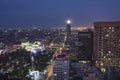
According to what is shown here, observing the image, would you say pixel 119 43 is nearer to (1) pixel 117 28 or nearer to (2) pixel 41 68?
(1) pixel 117 28

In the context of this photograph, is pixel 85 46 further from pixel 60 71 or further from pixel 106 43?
pixel 60 71

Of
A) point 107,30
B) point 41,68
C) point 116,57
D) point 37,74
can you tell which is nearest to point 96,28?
point 107,30

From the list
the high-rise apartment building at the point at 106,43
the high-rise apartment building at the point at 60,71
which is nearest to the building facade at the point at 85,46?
the high-rise apartment building at the point at 106,43

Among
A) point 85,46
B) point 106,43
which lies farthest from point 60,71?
point 85,46

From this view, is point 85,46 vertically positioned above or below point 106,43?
below

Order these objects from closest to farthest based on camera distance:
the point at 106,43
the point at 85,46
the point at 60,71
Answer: the point at 60,71 < the point at 106,43 < the point at 85,46

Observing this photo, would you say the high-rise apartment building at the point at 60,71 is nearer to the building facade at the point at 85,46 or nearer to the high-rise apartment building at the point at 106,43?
the high-rise apartment building at the point at 106,43

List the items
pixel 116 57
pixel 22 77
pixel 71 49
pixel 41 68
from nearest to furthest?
pixel 22 77
pixel 41 68
pixel 116 57
pixel 71 49

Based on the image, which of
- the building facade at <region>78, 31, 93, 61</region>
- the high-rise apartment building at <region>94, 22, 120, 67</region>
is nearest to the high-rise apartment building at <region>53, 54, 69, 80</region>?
the high-rise apartment building at <region>94, 22, 120, 67</region>
